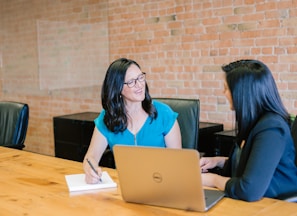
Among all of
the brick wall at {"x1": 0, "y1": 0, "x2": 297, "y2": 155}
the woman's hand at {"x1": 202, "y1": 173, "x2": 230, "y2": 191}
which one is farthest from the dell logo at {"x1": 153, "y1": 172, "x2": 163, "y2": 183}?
the brick wall at {"x1": 0, "y1": 0, "x2": 297, "y2": 155}

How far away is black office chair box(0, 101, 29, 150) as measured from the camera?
3.23 meters

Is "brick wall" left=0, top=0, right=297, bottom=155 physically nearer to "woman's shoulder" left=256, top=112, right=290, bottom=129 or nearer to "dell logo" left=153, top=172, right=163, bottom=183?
"woman's shoulder" left=256, top=112, right=290, bottom=129

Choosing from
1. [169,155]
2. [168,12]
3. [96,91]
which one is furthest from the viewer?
[96,91]

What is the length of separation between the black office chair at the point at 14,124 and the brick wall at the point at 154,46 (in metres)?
1.27

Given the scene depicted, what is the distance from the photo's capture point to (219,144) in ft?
10.1

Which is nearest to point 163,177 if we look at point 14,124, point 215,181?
point 215,181

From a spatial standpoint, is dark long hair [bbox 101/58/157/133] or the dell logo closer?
the dell logo

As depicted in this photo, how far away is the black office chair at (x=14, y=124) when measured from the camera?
10.6 ft

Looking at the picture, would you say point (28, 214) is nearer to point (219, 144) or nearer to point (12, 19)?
point (219, 144)

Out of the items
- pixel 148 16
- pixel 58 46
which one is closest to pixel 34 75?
pixel 58 46

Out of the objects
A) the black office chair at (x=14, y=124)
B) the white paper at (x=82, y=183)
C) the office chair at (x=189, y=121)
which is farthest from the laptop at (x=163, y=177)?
the black office chair at (x=14, y=124)

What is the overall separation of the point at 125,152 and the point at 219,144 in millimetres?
1727

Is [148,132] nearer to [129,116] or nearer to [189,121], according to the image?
[129,116]

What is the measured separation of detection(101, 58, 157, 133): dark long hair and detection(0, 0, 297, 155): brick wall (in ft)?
4.26
